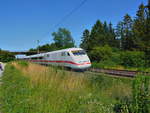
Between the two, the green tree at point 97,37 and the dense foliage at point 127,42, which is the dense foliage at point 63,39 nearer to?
the dense foliage at point 127,42

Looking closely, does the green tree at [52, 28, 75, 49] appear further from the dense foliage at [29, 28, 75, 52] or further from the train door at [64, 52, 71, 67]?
the train door at [64, 52, 71, 67]

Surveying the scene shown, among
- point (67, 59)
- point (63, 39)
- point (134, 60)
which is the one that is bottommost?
point (134, 60)

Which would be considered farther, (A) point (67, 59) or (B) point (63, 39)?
(B) point (63, 39)

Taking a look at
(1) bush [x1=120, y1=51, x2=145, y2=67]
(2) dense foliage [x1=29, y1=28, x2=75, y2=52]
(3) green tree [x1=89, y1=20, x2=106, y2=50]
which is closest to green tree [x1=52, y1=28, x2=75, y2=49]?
(2) dense foliage [x1=29, y1=28, x2=75, y2=52]

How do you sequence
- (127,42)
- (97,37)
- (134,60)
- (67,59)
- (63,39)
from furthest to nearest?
(63,39), (97,37), (127,42), (134,60), (67,59)

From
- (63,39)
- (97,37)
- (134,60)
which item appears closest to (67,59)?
(134,60)

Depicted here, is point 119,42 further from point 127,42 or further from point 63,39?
point 63,39

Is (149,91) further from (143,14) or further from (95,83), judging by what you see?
(143,14)

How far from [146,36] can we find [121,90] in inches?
1414

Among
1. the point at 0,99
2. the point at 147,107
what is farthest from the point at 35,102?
the point at 147,107

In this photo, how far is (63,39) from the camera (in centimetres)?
8988

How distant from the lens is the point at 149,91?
3.36 metres

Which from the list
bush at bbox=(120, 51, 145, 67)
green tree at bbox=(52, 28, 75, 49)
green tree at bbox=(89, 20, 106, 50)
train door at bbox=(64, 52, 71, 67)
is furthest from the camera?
green tree at bbox=(52, 28, 75, 49)

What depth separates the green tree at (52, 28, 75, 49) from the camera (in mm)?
90125
